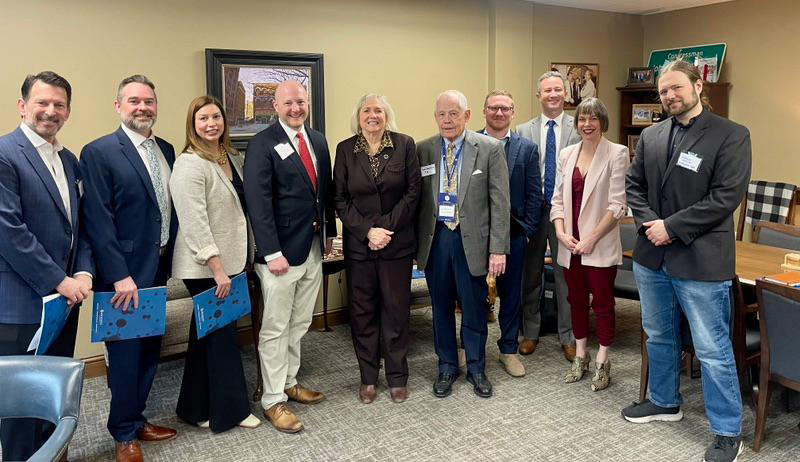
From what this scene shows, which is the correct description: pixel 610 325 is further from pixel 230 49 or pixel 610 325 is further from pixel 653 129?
pixel 230 49

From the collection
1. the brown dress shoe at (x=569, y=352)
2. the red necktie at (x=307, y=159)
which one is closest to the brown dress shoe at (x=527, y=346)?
the brown dress shoe at (x=569, y=352)

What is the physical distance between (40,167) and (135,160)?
352 mm

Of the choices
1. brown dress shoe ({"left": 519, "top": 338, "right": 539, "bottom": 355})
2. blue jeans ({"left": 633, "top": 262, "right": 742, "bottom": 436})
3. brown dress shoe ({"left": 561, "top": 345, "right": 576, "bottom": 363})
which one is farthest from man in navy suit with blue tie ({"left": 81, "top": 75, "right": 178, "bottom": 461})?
brown dress shoe ({"left": 561, "top": 345, "right": 576, "bottom": 363})

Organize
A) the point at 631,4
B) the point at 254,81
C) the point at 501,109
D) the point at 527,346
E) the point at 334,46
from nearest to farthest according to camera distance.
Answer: the point at 501,109, the point at 527,346, the point at 254,81, the point at 334,46, the point at 631,4

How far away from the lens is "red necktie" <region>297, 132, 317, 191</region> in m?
2.84

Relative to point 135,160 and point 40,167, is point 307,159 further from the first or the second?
point 40,167

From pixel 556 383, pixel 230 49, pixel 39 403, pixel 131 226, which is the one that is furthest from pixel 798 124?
pixel 39 403

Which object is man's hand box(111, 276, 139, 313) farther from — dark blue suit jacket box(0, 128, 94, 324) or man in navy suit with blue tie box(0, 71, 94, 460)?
dark blue suit jacket box(0, 128, 94, 324)

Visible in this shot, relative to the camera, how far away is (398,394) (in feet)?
10.3

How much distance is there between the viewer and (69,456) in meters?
2.65

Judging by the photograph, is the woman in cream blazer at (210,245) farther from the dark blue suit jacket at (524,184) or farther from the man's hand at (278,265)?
the dark blue suit jacket at (524,184)

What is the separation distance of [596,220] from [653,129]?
65 cm

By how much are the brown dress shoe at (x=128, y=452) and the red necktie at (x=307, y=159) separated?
1.36m

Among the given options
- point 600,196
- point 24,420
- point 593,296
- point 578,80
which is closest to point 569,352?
point 593,296
